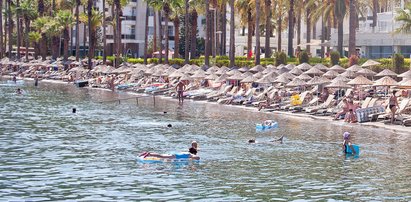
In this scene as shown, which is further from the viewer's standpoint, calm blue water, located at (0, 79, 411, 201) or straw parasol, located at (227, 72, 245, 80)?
straw parasol, located at (227, 72, 245, 80)

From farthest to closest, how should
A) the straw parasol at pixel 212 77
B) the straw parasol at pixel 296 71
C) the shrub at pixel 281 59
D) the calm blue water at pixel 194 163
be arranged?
the shrub at pixel 281 59, the straw parasol at pixel 212 77, the straw parasol at pixel 296 71, the calm blue water at pixel 194 163

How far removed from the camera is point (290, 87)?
66500 millimetres

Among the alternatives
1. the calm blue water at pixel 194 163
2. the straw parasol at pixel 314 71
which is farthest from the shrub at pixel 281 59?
the calm blue water at pixel 194 163

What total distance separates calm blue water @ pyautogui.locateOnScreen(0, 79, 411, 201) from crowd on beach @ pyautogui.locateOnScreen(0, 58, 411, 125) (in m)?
2.53

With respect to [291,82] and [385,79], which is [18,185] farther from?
[291,82]

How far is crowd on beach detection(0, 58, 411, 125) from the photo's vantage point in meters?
50.2

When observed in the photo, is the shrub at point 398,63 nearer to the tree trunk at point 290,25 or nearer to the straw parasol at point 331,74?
the straw parasol at point 331,74

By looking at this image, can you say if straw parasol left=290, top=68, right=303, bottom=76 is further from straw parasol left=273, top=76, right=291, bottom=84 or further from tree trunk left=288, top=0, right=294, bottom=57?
tree trunk left=288, top=0, right=294, bottom=57

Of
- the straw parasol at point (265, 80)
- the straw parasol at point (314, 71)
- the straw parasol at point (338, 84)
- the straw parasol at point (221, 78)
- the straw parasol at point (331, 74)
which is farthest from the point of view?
the straw parasol at point (221, 78)

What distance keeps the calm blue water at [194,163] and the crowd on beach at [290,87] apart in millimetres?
2529

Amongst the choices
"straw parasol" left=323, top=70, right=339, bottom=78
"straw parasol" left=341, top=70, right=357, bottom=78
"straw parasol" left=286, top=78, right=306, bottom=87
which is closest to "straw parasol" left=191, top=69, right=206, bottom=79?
"straw parasol" left=323, top=70, right=339, bottom=78

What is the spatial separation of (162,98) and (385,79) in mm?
25360

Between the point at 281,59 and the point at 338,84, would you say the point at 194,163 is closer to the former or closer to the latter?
the point at 338,84

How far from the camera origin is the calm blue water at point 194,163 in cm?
2730
